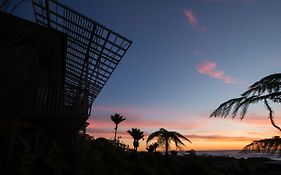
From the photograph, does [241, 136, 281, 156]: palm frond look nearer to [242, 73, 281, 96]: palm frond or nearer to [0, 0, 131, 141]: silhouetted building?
[242, 73, 281, 96]: palm frond

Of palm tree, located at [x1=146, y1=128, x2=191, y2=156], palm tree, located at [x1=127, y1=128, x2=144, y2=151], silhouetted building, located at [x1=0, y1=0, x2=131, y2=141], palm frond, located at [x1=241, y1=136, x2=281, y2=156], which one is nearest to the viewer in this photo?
palm frond, located at [x1=241, y1=136, x2=281, y2=156]

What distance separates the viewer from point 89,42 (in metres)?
16.6

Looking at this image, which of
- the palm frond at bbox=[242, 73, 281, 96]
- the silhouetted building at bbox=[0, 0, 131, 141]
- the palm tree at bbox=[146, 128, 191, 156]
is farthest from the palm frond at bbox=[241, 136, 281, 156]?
the palm tree at bbox=[146, 128, 191, 156]

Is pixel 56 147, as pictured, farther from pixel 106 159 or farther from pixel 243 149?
pixel 243 149

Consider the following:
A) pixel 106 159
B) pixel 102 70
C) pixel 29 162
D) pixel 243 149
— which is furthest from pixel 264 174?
pixel 243 149

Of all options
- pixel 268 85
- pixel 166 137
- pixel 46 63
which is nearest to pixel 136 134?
pixel 166 137

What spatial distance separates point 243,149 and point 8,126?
11971mm

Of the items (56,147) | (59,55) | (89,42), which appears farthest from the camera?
(59,55)

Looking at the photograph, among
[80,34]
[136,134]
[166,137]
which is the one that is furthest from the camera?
[136,134]

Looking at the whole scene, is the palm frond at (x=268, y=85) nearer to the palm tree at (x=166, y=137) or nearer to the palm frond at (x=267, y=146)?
the palm frond at (x=267, y=146)

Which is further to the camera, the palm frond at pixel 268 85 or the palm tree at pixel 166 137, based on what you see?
the palm tree at pixel 166 137

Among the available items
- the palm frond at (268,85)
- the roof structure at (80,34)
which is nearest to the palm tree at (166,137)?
the roof structure at (80,34)

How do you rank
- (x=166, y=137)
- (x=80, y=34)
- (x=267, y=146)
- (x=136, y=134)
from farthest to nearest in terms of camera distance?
(x=136, y=134) < (x=166, y=137) < (x=80, y=34) < (x=267, y=146)

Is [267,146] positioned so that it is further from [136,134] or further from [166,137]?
[136,134]
